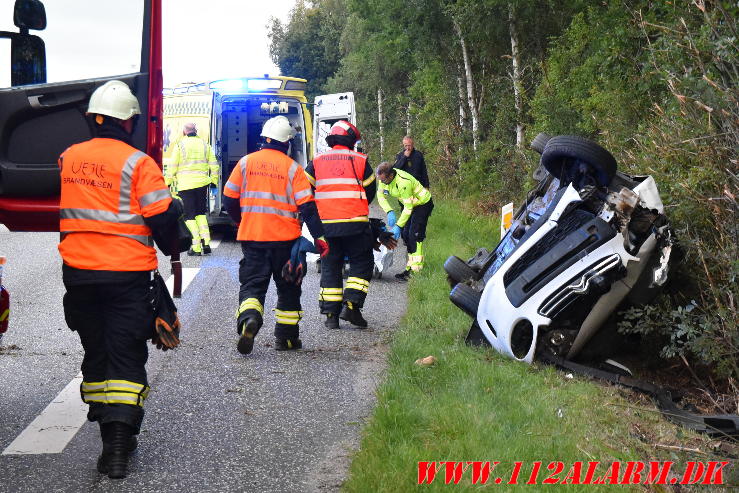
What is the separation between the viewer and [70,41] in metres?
6.00

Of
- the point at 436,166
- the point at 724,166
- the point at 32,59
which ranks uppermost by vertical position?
the point at 32,59

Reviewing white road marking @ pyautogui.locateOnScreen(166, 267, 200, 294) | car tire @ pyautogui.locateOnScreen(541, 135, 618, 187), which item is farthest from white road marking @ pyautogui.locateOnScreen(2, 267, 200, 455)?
white road marking @ pyautogui.locateOnScreen(166, 267, 200, 294)

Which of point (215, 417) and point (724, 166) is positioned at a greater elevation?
point (724, 166)

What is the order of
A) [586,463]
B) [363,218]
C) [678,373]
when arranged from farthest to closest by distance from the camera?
1. [363,218]
2. [678,373]
3. [586,463]

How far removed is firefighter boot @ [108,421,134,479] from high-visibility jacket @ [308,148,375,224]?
4.27 metres

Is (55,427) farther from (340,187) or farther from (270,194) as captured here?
(340,187)

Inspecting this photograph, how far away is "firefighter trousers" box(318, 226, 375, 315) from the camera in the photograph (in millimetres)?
9094

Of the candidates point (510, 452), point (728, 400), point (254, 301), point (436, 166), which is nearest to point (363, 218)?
point (254, 301)

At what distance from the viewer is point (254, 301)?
776 centimetres

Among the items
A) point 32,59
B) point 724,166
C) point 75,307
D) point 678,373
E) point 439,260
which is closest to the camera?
point 75,307

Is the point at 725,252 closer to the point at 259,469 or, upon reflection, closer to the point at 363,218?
the point at 259,469

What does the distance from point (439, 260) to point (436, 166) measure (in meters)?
14.0

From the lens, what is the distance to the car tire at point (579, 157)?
6992 mm

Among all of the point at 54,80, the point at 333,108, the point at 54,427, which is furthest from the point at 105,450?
the point at 333,108
